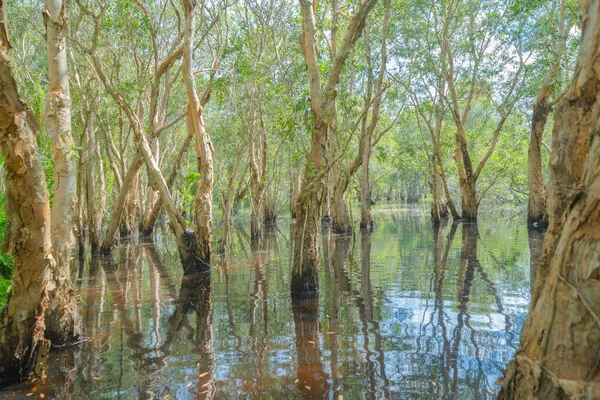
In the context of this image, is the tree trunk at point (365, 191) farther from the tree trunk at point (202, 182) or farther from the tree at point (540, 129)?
the tree trunk at point (202, 182)

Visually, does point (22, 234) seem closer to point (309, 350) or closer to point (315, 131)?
point (309, 350)

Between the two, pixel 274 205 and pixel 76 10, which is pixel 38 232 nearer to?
pixel 76 10

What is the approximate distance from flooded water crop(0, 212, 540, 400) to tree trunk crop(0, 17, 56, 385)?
0.34 m

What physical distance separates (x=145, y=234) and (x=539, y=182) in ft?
55.9

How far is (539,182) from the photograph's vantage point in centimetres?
1839

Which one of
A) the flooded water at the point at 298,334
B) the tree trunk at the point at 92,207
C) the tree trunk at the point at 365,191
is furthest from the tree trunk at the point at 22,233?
the tree trunk at the point at 365,191

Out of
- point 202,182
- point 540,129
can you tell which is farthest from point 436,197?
→ point 202,182

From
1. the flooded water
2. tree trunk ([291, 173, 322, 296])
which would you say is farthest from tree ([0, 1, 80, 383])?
tree trunk ([291, 173, 322, 296])

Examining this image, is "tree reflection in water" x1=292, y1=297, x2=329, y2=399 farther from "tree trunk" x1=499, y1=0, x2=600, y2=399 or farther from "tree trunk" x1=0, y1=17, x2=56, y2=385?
"tree trunk" x1=0, y1=17, x2=56, y2=385

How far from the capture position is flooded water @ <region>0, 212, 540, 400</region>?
14.6ft

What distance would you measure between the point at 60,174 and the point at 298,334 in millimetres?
3520

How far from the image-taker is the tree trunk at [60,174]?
17.8 ft

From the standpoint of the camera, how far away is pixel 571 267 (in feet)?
8.02

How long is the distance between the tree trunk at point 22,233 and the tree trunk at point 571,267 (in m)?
4.12
